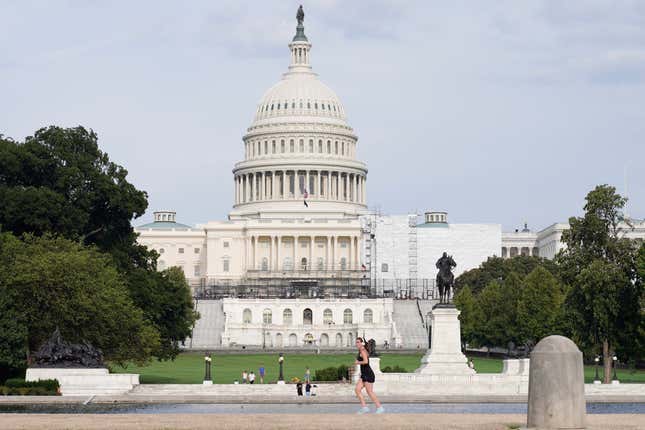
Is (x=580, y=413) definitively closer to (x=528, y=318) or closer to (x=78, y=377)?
(x=78, y=377)

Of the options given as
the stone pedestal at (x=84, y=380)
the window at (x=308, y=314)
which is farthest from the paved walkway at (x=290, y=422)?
the window at (x=308, y=314)

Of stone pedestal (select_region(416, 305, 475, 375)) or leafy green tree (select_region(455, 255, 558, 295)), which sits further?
leafy green tree (select_region(455, 255, 558, 295))

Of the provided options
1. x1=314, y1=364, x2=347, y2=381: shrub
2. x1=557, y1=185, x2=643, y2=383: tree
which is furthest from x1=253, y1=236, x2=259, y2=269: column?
x1=314, y1=364, x2=347, y2=381: shrub

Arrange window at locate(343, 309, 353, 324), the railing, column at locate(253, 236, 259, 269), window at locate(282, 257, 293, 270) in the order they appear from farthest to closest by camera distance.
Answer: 1. column at locate(253, 236, 259, 269)
2. window at locate(282, 257, 293, 270)
3. the railing
4. window at locate(343, 309, 353, 324)

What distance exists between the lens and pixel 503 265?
160125 millimetres

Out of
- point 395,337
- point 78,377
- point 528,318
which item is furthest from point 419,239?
point 78,377

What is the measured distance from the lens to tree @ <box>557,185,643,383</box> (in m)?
67.9

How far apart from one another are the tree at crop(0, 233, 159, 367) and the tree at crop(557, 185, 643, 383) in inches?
760

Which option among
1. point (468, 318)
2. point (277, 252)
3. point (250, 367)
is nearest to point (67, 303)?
point (250, 367)

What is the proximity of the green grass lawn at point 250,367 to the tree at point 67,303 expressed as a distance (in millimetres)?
4067

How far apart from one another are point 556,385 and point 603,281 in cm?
4430

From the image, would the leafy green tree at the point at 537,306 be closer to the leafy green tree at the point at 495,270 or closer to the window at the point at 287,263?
the leafy green tree at the point at 495,270

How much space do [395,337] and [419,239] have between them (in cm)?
5403

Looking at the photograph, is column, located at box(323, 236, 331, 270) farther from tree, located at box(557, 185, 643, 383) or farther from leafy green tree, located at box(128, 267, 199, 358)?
tree, located at box(557, 185, 643, 383)
